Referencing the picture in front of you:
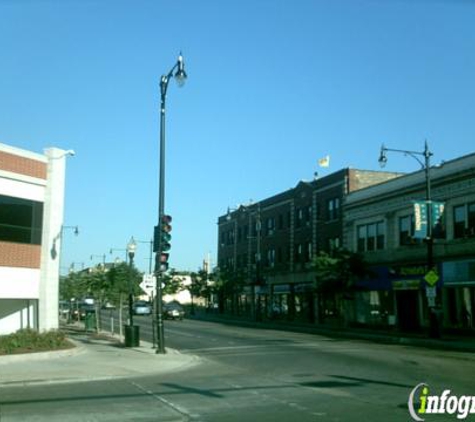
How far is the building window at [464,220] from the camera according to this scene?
115 feet

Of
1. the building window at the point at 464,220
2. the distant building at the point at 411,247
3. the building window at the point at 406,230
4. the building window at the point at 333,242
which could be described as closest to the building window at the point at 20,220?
the distant building at the point at 411,247

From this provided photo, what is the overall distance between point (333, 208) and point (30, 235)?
1111 inches

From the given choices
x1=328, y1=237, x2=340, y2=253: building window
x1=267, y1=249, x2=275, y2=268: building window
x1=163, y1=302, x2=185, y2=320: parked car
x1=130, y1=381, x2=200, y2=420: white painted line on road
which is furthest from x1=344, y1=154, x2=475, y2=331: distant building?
x1=130, y1=381, x2=200, y2=420: white painted line on road

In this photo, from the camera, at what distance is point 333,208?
50500 mm

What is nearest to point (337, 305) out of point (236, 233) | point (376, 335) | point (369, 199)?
point (369, 199)

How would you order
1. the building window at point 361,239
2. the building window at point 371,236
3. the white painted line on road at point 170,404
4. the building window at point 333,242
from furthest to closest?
the building window at point 333,242
the building window at point 361,239
the building window at point 371,236
the white painted line on road at point 170,404

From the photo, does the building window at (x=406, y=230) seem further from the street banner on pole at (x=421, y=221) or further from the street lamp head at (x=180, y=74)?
the street lamp head at (x=180, y=74)

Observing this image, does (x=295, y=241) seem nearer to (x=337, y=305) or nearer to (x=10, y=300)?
(x=337, y=305)

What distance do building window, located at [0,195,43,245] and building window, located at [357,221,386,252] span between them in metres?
23.4

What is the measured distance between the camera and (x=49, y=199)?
27.2m

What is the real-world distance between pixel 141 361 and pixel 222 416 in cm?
1101

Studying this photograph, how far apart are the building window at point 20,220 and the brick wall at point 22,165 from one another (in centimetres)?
106

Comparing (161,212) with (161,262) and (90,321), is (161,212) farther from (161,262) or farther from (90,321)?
(90,321)

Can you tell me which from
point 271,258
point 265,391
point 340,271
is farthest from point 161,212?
point 271,258
